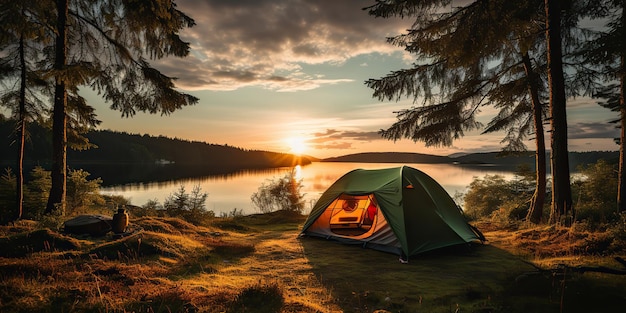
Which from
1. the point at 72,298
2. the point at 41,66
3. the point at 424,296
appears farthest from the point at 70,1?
the point at 424,296

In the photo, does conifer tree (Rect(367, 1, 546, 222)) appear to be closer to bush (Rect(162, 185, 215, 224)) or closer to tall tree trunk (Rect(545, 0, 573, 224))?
tall tree trunk (Rect(545, 0, 573, 224))

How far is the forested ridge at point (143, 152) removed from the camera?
84500mm

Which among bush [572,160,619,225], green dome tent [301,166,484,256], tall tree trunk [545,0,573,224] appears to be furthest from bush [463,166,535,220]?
green dome tent [301,166,484,256]

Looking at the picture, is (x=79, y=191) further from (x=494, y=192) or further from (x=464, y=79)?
(x=494, y=192)

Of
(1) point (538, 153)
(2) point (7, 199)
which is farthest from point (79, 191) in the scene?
(1) point (538, 153)

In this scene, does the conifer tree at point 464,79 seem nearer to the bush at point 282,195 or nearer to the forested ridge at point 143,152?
the bush at point 282,195

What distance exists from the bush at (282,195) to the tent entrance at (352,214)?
1167 cm

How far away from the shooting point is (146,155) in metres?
112

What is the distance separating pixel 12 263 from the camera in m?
5.21

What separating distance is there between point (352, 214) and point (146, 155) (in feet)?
379

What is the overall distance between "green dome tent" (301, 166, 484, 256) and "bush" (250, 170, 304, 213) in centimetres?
1192

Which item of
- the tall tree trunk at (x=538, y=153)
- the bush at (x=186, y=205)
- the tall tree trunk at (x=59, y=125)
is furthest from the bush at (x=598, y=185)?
the tall tree trunk at (x=59, y=125)

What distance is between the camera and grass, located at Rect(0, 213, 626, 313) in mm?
4344

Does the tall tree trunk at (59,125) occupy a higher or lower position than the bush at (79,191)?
higher
